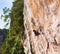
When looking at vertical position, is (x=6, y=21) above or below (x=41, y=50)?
above

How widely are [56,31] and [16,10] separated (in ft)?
22.6

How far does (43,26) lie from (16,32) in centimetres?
555

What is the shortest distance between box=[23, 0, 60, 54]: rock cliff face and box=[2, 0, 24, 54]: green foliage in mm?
2861

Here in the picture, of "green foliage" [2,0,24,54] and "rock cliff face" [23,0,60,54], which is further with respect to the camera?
"green foliage" [2,0,24,54]

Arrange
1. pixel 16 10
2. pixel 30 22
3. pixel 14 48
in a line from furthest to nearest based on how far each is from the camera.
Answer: pixel 16 10 → pixel 14 48 → pixel 30 22

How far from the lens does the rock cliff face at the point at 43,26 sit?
26.6 ft

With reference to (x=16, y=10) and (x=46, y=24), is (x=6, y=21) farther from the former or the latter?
(x=46, y=24)

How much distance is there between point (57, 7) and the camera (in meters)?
8.01

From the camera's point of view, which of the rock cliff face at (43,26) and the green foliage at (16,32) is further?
the green foliage at (16,32)

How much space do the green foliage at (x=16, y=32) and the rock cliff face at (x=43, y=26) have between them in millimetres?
2861

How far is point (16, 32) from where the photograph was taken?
46.9 feet

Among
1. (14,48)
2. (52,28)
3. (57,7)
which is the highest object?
(57,7)

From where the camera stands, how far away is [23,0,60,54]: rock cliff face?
8094mm

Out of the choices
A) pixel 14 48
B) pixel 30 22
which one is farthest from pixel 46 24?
pixel 14 48
